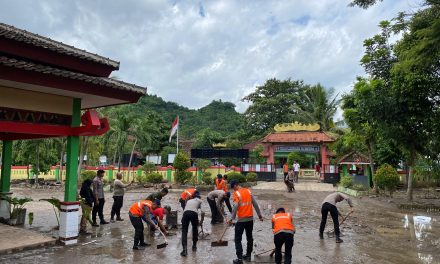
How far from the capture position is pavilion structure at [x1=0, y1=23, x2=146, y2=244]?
7.80 m

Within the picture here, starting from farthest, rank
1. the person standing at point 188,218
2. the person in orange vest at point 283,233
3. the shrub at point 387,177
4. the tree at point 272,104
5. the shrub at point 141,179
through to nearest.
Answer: the tree at point 272,104, the shrub at point 141,179, the shrub at point 387,177, the person standing at point 188,218, the person in orange vest at point 283,233

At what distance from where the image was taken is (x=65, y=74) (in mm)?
7961

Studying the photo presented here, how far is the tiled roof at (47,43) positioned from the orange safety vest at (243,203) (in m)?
5.25

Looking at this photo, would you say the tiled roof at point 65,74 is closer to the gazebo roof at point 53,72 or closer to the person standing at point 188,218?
the gazebo roof at point 53,72

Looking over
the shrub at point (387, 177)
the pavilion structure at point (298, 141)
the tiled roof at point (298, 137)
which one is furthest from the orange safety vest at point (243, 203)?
the tiled roof at point (298, 137)

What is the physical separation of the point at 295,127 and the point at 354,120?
10.8 meters

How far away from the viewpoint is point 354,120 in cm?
2086

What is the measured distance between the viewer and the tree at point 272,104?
150 feet

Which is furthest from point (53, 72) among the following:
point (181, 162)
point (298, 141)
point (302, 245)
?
point (298, 141)

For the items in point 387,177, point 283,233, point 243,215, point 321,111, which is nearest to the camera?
point 283,233

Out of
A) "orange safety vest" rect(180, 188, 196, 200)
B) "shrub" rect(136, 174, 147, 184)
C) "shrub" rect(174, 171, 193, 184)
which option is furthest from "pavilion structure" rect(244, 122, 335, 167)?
"orange safety vest" rect(180, 188, 196, 200)

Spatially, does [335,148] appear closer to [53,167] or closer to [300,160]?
[300,160]

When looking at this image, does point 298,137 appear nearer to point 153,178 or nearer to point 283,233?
point 153,178

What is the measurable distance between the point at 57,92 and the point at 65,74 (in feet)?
3.03
